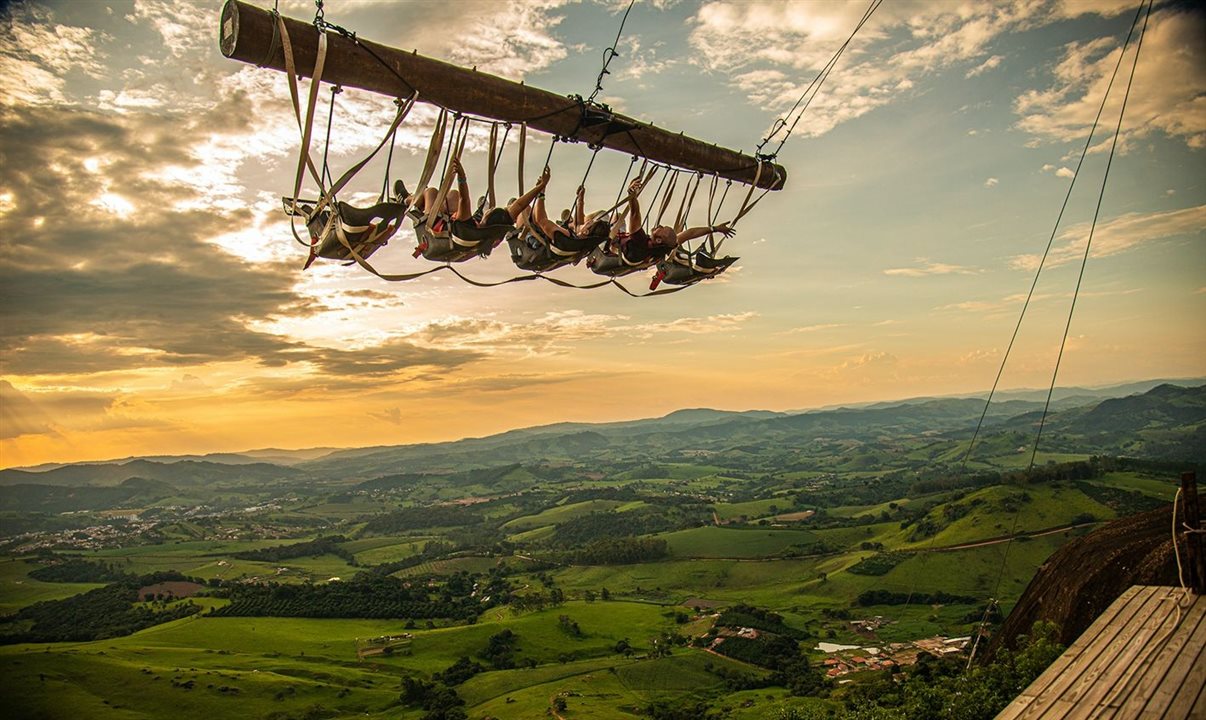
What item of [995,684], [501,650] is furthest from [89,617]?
[995,684]

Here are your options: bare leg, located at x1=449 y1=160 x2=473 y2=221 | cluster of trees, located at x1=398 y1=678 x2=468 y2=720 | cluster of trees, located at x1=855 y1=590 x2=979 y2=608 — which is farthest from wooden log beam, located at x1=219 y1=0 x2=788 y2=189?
cluster of trees, located at x1=855 y1=590 x2=979 y2=608

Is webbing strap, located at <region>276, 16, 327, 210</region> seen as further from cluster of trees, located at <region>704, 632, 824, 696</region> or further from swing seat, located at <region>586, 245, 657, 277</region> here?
cluster of trees, located at <region>704, 632, 824, 696</region>

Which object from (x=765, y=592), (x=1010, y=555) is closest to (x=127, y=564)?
(x=765, y=592)

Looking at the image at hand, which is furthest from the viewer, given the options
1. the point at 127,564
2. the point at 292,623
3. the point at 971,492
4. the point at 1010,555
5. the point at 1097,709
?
the point at 127,564

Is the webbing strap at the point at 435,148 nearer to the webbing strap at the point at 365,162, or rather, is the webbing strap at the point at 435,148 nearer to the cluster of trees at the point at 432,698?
the webbing strap at the point at 365,162

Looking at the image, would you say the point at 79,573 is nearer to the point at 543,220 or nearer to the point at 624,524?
the point at 624,524

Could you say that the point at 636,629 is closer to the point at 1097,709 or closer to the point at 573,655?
the point at 573,655

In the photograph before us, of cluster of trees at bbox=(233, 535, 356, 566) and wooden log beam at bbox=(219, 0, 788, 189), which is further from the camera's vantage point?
cluster of trees at bbox=(233, 535, 356, 566)
